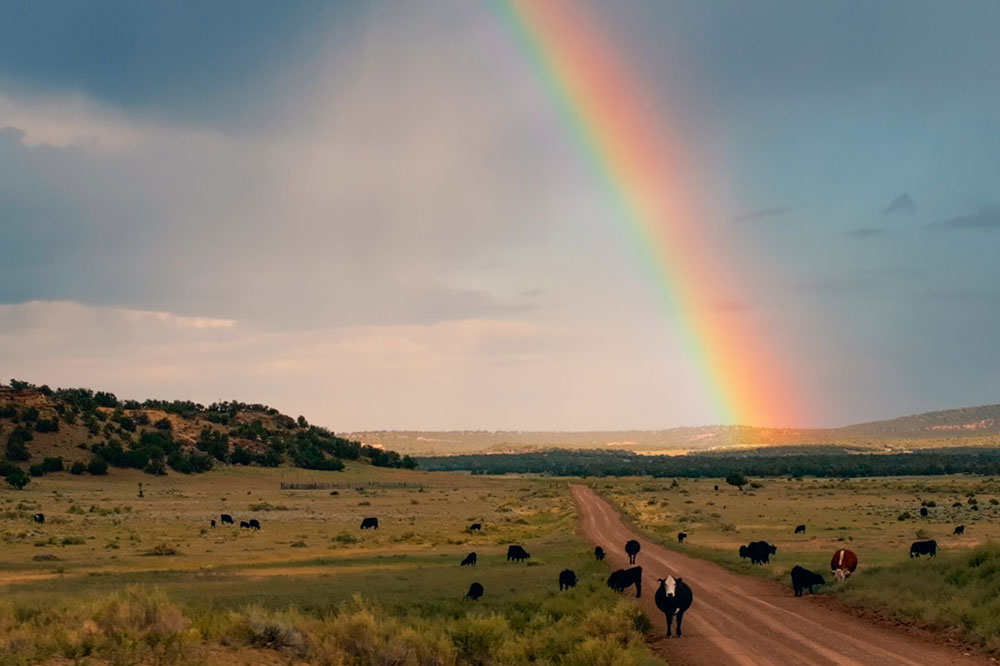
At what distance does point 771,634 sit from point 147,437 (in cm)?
12158

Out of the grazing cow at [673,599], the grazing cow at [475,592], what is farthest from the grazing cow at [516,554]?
the grazing cow at [673,599]

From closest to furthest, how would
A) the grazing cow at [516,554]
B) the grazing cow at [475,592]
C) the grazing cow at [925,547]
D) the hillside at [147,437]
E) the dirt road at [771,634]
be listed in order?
the dirt road at [771,634] < the grazing cow at [475,592] < the grazing cow at [925,547] < the grazing cow at [516,554] < the hillside at [147,437]

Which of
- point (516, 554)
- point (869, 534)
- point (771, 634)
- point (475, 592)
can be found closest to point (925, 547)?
point (516, 554)

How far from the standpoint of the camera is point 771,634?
68.6ft

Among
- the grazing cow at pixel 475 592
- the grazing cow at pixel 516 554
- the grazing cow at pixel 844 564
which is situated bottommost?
the grazing cow at pixel 516 554

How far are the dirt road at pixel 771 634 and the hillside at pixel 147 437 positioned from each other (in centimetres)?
8456

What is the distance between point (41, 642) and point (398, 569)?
66.9ft

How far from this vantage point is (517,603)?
81.1ft

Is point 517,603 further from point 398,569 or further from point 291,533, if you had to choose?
point 291,533

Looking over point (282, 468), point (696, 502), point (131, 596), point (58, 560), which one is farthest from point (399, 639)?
point (282, 468)

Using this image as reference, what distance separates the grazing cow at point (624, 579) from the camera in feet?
89.5

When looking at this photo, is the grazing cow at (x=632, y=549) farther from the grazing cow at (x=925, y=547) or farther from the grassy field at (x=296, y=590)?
the grazing cow at (x=925, y=547)

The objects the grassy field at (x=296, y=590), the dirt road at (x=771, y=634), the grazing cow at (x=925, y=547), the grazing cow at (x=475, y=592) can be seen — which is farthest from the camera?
the grazing cow at (x=925, y=547)

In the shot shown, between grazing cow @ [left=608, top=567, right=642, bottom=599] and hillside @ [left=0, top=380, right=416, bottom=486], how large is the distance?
82.9m
